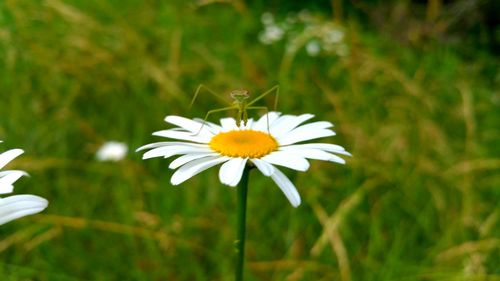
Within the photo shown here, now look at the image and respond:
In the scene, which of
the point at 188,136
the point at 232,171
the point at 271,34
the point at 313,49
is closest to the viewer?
the point at 232,171

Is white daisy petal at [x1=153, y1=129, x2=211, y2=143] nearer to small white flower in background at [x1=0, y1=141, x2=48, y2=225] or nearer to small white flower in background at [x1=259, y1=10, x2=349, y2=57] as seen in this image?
small white flower in background at [x1=0, y1=141, x2=48, y2=225]

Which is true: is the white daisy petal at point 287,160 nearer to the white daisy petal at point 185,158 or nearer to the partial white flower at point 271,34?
the white daisy petal at point 185,158

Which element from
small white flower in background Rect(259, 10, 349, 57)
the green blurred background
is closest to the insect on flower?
the green blurred background

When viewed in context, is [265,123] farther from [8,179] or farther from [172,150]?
[8,179]

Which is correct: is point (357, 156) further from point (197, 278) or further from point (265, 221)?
point (197, 278)

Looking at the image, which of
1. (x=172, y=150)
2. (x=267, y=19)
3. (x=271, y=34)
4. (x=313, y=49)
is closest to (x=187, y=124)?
(x=172, y=150)

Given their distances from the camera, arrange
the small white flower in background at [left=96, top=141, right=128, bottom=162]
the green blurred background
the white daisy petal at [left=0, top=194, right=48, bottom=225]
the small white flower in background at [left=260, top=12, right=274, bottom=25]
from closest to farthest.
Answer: the white daisy petal at [left=0, top=194, right=48, bottom=225] < the green blurred background < the small white flower in background at [left=96, top=141, right=128, bottom=162] < the small white flower in background at [left=260, top=12, right=274, bottom=25]

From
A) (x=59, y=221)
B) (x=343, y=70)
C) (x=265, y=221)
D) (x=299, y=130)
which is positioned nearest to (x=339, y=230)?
(x=265, y=221)
